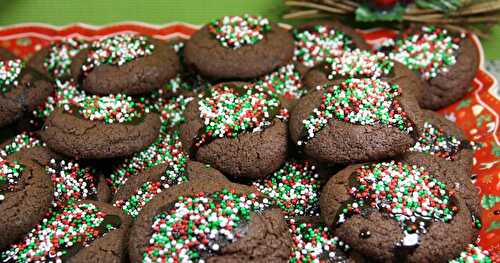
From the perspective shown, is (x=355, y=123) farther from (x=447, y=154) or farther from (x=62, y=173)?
(x=62, y=173)

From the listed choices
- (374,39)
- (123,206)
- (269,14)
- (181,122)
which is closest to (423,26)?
(374,39)

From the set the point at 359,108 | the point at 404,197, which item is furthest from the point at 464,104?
the point at 404,197

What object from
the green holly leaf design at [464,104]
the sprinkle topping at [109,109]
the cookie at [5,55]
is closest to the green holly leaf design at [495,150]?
the green holly leaf design at [464,104]

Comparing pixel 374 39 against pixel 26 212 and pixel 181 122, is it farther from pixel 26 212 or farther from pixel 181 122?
pixel 26 212

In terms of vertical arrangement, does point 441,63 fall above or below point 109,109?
above

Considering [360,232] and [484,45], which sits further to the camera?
[484,45]

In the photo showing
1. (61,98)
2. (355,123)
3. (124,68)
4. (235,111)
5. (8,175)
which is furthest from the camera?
(61,98)
